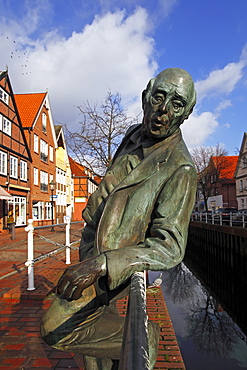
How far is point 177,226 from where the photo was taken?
4.38 feet

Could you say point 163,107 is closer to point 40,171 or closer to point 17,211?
point 17,211

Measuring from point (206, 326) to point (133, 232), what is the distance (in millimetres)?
6873

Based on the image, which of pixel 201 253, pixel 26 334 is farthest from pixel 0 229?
pixel 26 334

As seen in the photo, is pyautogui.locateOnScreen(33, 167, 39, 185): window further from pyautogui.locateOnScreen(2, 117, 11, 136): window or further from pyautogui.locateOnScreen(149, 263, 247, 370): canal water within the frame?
pyautogui.locateOnScreen(149, 263, 247, 370): canal water

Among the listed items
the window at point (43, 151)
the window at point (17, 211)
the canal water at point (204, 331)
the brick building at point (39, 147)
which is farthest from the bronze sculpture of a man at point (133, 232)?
the window at point (43, 151)

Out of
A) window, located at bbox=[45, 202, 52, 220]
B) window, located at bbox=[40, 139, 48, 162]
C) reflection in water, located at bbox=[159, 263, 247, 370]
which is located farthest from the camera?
window, located at bbox=[45, 202, 52, 220]

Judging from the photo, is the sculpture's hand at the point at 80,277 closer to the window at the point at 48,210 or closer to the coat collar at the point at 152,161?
the coat collar at the point at 152,161

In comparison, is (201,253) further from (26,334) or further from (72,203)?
(72,203)

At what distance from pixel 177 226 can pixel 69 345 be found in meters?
0.71

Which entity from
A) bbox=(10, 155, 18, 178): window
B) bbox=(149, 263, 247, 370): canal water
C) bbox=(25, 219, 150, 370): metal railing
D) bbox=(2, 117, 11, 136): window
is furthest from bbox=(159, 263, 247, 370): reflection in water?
bbox=(2, 117, 11, 136): window

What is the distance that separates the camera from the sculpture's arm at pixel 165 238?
116 centimetres

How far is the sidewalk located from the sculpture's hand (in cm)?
236

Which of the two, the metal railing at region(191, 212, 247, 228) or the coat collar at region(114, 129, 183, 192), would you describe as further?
the metal railing at region(191, 212, 247, 228)

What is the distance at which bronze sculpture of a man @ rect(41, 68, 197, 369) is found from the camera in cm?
118
